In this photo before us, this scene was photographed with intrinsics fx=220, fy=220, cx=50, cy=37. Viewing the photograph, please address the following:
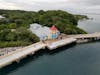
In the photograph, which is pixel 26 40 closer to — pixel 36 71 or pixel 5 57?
pixel 5 57

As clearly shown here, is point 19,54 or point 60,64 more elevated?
point 19,54

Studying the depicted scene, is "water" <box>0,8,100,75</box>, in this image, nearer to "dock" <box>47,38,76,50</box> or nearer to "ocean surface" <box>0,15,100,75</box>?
"ocean surface" <box>0,15,100,75</box>

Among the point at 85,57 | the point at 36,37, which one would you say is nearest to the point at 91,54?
the point at 85,57

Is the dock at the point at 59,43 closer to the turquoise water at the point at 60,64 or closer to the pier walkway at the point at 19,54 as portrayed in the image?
the pier walkway at the point at 19,54

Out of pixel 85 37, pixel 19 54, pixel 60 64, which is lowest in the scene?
pixel 60 64

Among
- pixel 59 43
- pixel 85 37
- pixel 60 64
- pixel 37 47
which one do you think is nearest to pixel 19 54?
pixel 37 47

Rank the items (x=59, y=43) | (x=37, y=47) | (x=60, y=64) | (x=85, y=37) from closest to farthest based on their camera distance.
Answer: (x=60, y=64) → (x=37, y=47) → (x=59, y=43) → (x=85, y=37)

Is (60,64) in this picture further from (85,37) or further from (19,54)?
(85,37)
